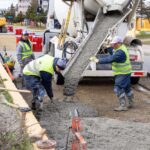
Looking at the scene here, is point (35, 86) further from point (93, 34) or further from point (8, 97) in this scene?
point (93, 34)

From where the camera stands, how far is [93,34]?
1286cm

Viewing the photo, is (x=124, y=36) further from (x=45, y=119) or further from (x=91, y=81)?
(x=45, y=119)

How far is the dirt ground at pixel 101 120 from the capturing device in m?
7.61

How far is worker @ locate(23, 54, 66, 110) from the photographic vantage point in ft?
31.4

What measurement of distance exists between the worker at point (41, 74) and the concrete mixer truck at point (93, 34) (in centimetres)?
201

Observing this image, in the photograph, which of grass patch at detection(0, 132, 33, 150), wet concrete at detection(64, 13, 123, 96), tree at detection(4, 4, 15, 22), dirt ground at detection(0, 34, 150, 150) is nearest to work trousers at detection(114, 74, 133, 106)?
dirt ground at detection(0, 34, 150, 150)

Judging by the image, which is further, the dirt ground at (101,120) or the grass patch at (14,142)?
the dirt ground at (101,120)

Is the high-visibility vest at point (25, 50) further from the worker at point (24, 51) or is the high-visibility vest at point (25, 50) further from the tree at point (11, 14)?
the tree at point (11, 14)

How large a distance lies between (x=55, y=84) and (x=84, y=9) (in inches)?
92.2

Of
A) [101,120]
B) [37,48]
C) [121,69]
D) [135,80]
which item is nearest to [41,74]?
[101,120]

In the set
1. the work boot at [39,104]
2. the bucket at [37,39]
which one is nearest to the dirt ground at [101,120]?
the work boot at [39,104]

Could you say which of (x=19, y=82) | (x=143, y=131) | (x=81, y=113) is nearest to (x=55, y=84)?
(x=19, y=82)

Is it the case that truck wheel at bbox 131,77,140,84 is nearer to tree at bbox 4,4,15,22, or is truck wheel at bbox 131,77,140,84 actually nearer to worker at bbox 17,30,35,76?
worker at bbox 17,30,35,76

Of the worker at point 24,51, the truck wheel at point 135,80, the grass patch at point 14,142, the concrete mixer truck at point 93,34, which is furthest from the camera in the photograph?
the truck wheel at point 135,80
